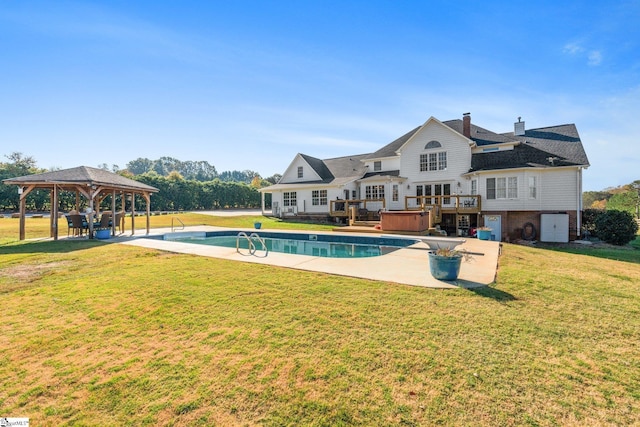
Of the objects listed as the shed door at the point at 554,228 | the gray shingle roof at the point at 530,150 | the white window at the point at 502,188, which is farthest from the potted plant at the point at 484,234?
the gray shingle roof at the point at 530,150

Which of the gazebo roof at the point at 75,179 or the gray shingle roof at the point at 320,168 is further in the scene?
the gray shingle roof at the point at 320,168

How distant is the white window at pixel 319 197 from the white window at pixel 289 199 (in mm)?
1977

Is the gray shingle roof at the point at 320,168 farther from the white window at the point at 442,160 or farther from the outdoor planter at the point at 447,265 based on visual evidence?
the outdoor planter at the point at 447,265

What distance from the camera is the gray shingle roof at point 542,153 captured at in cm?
1642

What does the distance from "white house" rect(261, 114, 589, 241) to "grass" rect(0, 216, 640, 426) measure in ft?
39.4

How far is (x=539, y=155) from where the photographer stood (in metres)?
17.4

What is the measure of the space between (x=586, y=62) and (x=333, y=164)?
19822mm

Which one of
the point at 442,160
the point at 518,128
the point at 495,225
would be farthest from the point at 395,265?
the point at 518,128

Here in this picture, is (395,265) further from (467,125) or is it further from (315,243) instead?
(467,125)

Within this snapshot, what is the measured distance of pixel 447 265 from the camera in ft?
19.3

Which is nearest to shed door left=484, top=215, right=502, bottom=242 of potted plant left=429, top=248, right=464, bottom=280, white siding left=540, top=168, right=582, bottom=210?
white siding left=540, top=168, right=582, bottom=210

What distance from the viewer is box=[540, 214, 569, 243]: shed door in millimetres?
15609

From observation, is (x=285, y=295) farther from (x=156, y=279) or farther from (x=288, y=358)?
(x=156, y=279)

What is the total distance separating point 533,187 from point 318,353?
18.8 metres
